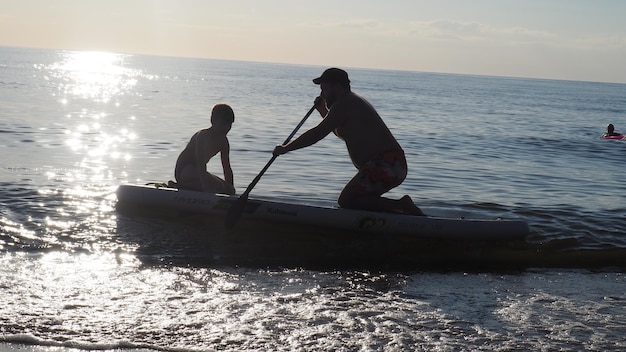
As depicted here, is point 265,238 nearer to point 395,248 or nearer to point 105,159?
point 395,248

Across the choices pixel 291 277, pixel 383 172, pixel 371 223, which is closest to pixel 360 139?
pixel 383 172

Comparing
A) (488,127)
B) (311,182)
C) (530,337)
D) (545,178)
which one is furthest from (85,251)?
(488,127)

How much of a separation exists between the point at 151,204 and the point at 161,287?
3.19m

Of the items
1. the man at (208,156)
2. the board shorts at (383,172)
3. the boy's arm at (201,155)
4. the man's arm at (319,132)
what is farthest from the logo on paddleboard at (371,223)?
the boy's arm at (201,155)

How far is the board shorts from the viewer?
337 inches

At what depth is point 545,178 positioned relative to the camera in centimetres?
1739

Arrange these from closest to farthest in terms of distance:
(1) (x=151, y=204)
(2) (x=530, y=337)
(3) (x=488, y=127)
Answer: (2) (x=530, y=337) → (1) (x=151, y=204) → (3) (x=488, y=127)

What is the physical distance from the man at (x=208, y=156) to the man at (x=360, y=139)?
3.45 ft

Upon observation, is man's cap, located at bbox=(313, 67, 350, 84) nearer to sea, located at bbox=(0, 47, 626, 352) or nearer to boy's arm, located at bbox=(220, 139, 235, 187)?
boy's arm, located at bbox=(220, 139, 235, 187)

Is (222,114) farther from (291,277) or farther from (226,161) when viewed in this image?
(291,277)

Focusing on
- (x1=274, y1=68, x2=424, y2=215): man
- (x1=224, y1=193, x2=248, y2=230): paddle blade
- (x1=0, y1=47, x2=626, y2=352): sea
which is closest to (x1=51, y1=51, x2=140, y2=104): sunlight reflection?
(x1=0, y1=47, x2=626, y2=352): sea

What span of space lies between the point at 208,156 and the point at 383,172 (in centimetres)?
232

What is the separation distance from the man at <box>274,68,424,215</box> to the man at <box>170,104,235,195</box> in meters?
1.05

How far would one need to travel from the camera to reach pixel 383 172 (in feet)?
28.1
